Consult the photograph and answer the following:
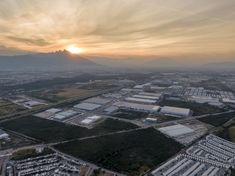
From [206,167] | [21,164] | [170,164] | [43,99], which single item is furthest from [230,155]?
[43,99]

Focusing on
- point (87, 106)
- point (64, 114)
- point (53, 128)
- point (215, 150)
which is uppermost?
point (87, 106)

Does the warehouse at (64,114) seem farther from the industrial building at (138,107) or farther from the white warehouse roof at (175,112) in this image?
the white warehouse roof at (175,112)

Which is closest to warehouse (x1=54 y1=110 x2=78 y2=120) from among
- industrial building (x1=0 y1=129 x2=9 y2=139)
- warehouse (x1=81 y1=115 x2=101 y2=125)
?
warehouse (x1=81 y1=115 x2=101 y2=125)

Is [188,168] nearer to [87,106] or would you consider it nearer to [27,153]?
[27,153]

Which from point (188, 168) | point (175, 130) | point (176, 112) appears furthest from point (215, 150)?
point (176, 112)

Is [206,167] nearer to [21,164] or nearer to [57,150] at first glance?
[57,150]

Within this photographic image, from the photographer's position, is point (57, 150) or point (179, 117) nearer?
point (57, 150)
